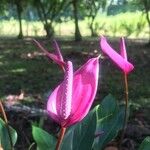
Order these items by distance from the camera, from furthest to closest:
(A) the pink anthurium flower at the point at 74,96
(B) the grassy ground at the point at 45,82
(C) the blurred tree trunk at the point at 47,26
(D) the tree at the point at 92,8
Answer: (D) the tree at the point at 92,8 < (C) the blurred tree trunk at the point at 47,26 < (B) the grassy ground at the point at 45,82 < (A) the pink anthurium flower at the point at 74,96

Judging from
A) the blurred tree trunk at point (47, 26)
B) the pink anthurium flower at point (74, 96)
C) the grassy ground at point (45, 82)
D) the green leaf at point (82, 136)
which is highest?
the pink anthurium flower at point (74, 96)

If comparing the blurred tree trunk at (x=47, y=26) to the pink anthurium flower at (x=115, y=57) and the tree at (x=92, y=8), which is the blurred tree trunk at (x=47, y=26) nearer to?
the tree at (x=92, y=8)

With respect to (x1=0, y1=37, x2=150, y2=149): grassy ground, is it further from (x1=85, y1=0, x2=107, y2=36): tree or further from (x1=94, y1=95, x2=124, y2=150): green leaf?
(x1=85, y1=0, x2=107, y2=36): tree

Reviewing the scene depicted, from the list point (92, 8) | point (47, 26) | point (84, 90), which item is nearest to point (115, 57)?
point (84, 90)

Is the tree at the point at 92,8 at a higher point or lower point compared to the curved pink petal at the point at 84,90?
lower

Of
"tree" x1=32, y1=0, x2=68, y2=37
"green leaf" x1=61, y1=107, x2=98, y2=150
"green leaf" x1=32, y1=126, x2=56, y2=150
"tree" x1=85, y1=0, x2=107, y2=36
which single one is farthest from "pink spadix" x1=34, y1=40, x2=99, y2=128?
"tree" x1=85, y1=0, x2=107, y2=36

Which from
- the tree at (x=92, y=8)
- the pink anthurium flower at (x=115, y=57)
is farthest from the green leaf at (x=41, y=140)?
the tree at (x=92, y=8)

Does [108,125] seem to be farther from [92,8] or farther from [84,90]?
[92,8]
